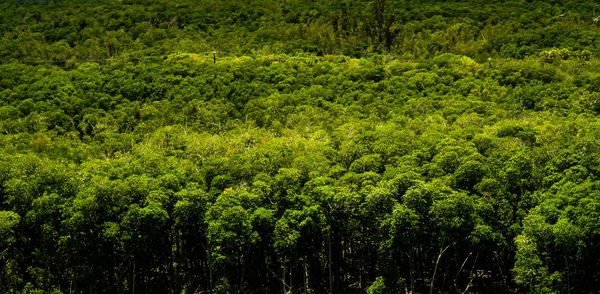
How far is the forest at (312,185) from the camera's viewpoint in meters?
38.4

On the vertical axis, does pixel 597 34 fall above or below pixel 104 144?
above

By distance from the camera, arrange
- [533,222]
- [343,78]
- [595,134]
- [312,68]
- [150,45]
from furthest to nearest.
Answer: [150,45] → [312,68] → [343,78] → [595,134] → [533,222]

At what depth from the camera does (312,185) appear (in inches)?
1697

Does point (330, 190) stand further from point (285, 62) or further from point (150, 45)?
point (150, 45)

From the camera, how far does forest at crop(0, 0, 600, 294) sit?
38375 millimetres

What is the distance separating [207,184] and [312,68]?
6021 cm

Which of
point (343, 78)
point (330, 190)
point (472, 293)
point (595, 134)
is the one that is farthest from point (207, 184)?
point (343, 78)

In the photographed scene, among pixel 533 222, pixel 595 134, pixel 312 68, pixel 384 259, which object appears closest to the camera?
pixel 533 222

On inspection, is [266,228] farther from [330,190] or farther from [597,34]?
[597,34]

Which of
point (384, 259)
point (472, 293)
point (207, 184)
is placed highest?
point (207, 184)

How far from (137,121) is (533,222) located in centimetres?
6357

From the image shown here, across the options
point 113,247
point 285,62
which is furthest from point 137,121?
point 113,247

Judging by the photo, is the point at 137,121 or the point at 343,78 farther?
the point at 343,78

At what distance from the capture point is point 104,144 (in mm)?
67250
